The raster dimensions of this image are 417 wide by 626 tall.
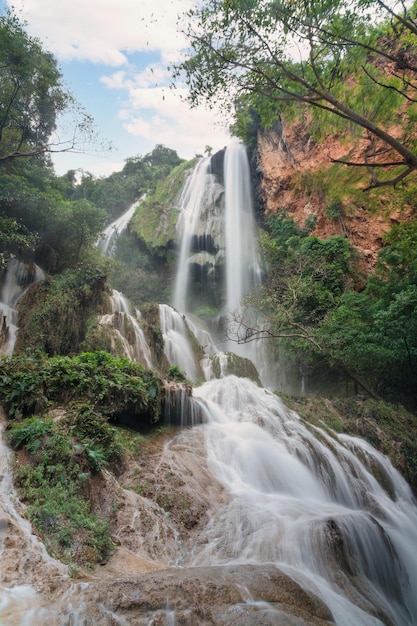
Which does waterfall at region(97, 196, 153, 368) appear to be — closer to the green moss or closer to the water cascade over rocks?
the water cascade over rocks

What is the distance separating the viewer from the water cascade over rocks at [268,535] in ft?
9.05

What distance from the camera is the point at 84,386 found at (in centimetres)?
670

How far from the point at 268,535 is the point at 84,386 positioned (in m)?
4.10

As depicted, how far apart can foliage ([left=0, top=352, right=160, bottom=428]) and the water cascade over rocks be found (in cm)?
99

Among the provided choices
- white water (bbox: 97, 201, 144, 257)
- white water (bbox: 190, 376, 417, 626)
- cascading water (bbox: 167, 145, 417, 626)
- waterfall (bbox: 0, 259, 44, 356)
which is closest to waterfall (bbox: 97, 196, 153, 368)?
cascading water (bbox: 167, 145, 417, 626)

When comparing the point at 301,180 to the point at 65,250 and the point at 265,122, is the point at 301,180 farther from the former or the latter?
the point at 265,122

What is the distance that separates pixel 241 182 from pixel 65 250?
1618cm

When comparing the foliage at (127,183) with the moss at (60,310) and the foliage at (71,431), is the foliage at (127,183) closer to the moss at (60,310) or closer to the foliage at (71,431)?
the moss at (60,310)

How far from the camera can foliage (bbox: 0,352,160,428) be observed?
598cm

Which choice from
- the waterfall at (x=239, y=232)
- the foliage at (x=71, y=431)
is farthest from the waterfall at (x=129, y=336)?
the waterfall at (x=239, y=232)

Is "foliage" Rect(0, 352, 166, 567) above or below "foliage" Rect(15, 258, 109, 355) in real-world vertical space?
below

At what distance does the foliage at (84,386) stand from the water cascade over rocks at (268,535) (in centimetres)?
99

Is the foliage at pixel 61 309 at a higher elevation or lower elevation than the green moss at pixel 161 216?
lower

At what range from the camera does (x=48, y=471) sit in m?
4.45
